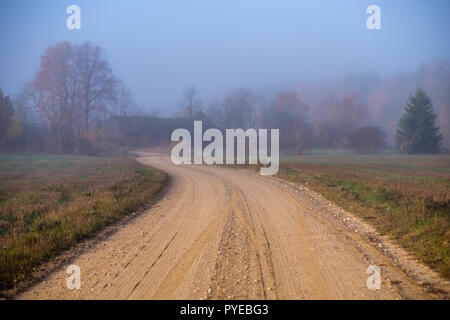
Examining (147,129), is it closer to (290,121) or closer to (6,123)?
(6,123)

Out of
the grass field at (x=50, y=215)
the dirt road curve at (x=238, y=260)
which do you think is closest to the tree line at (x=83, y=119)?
the grass field at (x=50, y=215)

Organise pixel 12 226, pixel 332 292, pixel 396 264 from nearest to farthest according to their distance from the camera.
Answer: pixel 332 292 → pixel 396 264 → pixel 12 226

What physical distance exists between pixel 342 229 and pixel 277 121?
217 feet

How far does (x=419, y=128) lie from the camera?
56312 mm

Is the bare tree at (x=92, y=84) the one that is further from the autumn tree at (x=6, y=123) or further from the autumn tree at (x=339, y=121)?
the autumn tree at (x=339, y=121)

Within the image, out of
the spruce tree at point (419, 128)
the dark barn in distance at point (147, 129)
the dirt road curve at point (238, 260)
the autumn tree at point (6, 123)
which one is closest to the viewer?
the dirt road curve at point (238, 260)

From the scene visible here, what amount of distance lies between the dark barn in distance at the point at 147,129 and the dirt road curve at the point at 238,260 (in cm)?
5392

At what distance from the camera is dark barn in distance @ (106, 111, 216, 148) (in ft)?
220

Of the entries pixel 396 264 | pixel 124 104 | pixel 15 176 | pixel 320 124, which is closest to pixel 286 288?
pixel 396 264

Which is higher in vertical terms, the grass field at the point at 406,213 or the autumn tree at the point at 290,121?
the autumn tree at the point at 290,121

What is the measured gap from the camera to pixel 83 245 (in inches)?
306

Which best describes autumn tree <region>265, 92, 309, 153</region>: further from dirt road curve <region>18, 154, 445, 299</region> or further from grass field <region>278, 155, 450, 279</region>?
dirt road curve <region>18, 154, 445, 299</region>

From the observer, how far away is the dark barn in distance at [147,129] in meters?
67.1

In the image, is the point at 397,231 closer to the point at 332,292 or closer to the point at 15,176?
the point at 332,292
